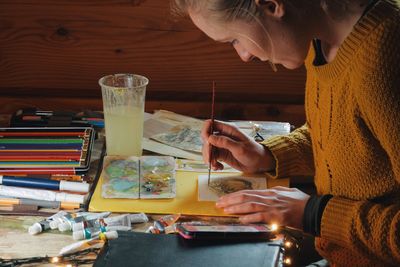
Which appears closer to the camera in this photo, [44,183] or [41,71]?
[44,183]

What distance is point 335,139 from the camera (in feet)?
3.58

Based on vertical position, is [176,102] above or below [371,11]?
below

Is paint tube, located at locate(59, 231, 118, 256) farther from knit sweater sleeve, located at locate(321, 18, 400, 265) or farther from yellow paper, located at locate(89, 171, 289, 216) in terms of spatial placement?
knit sweater sleeve, located at locate(321, 18, 400, 265)

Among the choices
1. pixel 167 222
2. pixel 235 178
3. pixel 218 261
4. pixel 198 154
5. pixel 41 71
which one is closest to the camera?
pixel 218 261

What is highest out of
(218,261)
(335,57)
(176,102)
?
(335,57)

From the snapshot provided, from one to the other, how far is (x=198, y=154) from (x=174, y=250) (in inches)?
17.0

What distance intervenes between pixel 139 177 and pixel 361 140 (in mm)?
457

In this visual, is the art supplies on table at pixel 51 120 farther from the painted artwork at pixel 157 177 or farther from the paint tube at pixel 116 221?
the paint tube at pixel 116 221

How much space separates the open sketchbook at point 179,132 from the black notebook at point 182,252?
379 mm

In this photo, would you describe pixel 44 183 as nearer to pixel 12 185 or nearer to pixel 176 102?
pixel 12 185

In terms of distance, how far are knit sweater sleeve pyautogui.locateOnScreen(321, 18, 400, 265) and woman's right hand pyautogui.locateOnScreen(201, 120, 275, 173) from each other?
0.25 meters

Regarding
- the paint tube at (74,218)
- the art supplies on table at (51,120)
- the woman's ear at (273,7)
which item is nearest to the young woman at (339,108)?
the woman's ear at (273,7)

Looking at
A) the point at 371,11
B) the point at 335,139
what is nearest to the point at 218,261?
the point at 335,139

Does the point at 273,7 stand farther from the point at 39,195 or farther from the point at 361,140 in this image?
the point at 39,195
